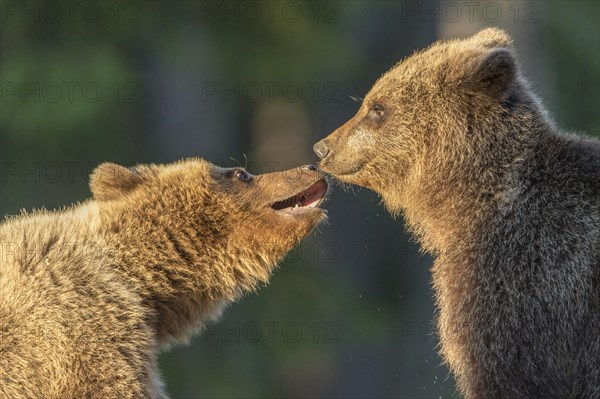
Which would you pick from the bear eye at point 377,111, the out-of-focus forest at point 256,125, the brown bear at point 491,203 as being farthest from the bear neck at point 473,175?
the out-of-focus forest at point 256,125

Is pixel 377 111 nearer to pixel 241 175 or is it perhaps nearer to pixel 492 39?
pixel 492 39

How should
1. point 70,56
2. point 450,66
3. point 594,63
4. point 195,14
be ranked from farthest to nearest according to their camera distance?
1. point 594,63
2. point 195,14
3. point 70,56
4. point 450,66

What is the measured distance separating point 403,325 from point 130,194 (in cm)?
969

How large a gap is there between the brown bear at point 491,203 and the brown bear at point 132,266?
1.97 feet

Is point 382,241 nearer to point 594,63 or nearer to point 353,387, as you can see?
point 353,387

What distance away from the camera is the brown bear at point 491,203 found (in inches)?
245

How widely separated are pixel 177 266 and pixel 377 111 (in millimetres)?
1612

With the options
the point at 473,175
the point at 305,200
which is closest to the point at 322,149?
the point at 305,200

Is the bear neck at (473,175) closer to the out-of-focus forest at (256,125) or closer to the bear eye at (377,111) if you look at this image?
the bear eye at (377,111)

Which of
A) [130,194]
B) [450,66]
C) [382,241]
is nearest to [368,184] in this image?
[450,66]

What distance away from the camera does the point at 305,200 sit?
7.52 metres

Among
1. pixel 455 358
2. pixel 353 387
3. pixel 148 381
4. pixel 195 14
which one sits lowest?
pixel 353 387

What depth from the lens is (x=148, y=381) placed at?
6.63 meters

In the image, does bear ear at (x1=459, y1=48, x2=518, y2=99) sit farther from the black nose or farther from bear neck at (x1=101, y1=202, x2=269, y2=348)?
bear neck at (x1=101, y1=202, x2=269, y2=348)
